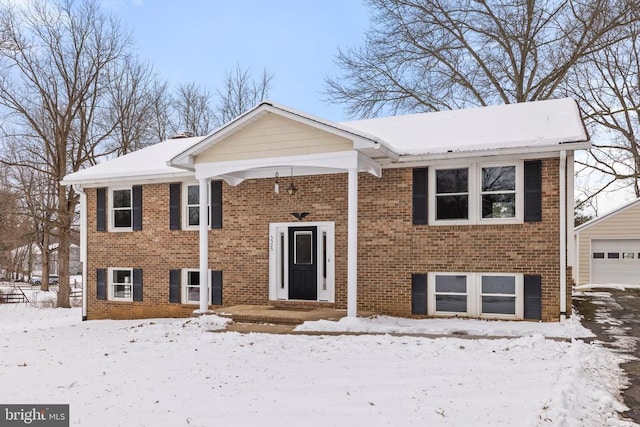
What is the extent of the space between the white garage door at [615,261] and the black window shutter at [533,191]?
13.7 meters

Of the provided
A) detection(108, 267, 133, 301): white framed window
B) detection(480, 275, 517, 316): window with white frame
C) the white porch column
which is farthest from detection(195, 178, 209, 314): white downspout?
detection(480, 275, 517, 316): window with white frame

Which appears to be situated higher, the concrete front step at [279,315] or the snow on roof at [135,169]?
the snow on roof at [135,169]

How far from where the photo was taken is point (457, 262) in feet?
33.9

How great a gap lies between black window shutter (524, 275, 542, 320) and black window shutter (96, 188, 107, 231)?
11.1m

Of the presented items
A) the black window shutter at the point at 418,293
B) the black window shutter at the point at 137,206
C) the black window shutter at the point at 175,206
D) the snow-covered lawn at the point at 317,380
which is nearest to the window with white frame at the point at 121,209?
the black window shutter at the point at 137,206

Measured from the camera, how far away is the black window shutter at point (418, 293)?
10.6 m

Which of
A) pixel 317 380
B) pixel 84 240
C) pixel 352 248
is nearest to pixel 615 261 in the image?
pixel 352 248

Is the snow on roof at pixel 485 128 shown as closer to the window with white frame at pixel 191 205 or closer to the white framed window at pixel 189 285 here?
the window with white frame at pixel 191 205

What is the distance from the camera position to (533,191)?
9.78 m

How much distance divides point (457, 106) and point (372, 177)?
14.7 meters

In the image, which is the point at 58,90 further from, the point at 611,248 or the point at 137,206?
the point at 611,248

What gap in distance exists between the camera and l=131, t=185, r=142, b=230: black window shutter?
13.5 meters

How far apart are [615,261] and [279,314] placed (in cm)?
1722

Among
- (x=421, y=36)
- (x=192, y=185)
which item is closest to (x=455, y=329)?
(x=192, y=185)
